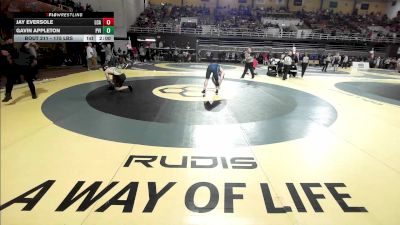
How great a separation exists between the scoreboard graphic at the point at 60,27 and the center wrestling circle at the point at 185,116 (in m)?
2.56

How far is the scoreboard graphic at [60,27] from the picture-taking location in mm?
1782

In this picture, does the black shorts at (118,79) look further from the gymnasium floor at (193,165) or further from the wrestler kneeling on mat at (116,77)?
the gymnasium floor at (193,165)

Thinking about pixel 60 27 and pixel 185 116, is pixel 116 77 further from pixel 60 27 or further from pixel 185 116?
pixel 60 27

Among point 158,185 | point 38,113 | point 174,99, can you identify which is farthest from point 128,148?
point 174,99

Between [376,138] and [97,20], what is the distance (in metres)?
5.51

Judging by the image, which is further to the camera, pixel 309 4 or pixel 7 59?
pixel 309 4

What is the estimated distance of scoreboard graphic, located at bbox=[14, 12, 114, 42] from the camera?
1782 mm

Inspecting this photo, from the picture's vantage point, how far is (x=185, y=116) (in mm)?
6137

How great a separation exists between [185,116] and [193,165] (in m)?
2.50

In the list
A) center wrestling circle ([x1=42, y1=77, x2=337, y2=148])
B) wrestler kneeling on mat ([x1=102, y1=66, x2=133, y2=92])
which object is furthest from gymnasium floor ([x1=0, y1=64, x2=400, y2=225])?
wrestler kneeling on mat ([x1=102, y1=66, x2=133, y2=92])

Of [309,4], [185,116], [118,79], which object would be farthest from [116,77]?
[309,4]

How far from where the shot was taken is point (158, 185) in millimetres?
3207
